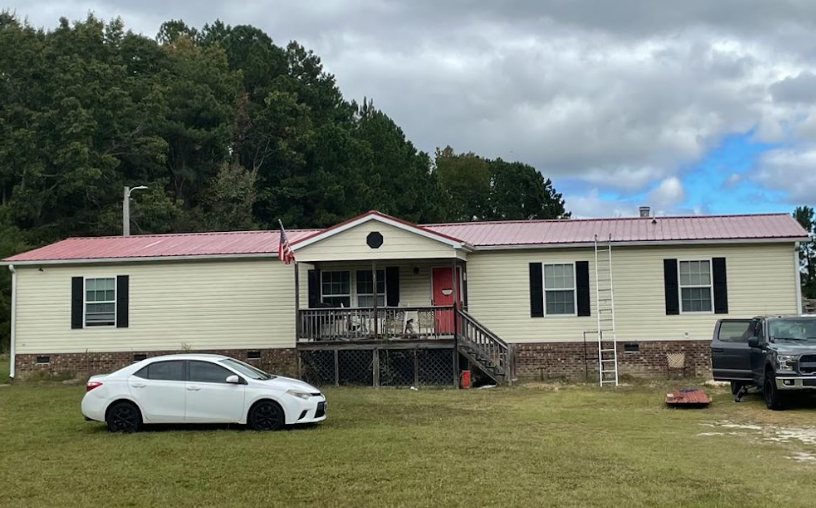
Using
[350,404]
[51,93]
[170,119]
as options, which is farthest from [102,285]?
→ [170,119]

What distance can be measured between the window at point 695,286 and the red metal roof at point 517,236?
2.63 feet

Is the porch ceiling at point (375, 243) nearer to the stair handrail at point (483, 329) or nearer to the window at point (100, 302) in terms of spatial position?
the stair handrail at point (483, 329)

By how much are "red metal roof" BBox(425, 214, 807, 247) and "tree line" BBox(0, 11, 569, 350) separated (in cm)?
1723

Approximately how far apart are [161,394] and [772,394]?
1075 centimetres

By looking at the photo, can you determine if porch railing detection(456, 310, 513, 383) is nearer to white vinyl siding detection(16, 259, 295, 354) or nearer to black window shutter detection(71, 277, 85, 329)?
white vinyl siding detection(16, 259, 295, 354)

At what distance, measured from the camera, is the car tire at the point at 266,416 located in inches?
516

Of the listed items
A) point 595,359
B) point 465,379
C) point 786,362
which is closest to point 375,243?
point 465,379

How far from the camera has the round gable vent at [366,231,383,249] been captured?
2097 centimetres

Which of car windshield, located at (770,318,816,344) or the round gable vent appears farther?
the round gable vent

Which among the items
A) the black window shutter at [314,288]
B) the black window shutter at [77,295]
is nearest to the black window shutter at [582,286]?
the black window shutter at [314,288]

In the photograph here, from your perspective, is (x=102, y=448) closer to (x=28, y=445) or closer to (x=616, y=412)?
(x=28, y=445)

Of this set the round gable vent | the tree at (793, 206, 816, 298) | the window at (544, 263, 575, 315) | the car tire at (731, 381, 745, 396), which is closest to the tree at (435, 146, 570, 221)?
the tree at (793, 206, 816, 298)

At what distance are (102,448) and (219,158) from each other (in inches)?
1679

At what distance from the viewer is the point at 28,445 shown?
12297 mm
